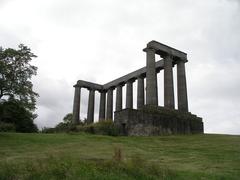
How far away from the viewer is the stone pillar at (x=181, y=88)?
4916 cm

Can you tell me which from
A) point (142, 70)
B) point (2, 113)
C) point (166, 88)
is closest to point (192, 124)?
point (166, 88)

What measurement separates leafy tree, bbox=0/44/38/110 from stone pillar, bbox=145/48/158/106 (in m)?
15.6

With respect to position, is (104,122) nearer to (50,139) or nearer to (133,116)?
(133,116)

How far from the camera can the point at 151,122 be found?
4088 centimetres

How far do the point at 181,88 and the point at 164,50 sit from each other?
21.8 feet

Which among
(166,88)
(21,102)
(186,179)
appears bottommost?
(186,179)

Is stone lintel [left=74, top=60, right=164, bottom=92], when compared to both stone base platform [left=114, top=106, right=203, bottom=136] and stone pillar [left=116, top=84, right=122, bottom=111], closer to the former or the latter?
stone pillar [left=116, top=84, right=122, bottom=111]

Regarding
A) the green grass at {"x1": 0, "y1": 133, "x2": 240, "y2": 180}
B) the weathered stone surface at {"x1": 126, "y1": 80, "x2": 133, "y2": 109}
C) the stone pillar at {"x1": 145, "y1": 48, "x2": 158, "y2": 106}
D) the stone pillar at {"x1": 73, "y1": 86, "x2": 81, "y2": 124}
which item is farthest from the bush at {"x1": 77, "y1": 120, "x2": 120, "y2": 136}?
the stone pillar at {"x1": 73, "y1": 86, "x2": 81, "y2": 124}

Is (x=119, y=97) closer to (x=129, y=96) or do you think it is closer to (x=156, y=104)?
(x=129, y=96)

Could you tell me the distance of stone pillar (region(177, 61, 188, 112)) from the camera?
49156 mm

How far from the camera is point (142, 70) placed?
5503cm

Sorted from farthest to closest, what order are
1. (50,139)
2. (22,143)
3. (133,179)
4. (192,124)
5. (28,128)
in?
(28,128), (192,124), (50,139), (22,143), (133,179)

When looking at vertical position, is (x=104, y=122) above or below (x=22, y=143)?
above

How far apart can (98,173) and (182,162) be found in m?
8.79
